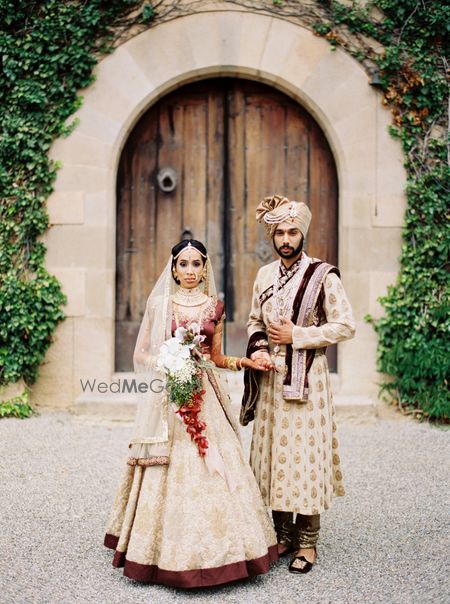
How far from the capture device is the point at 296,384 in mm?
3408

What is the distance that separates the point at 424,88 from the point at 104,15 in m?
2.71

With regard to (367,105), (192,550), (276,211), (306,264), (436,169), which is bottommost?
(192,550)

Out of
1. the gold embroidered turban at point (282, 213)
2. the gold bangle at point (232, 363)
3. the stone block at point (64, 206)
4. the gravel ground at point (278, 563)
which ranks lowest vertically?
the gravel ground at point (278, 563)

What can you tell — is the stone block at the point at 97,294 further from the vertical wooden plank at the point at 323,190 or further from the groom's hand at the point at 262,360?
the groom's hand at the point at 262,360

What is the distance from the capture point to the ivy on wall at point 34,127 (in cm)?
617

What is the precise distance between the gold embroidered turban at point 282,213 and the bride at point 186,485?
1.13 feet

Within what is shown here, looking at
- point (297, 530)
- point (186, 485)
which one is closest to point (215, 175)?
point (297, 530)

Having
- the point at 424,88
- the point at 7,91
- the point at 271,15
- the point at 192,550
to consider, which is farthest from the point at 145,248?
the point at 192,550

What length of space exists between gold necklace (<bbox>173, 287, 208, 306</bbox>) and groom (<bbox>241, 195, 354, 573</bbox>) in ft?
1.08

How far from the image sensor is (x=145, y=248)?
22.0 ft

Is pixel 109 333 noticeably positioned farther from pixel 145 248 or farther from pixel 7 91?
pixel 7 91

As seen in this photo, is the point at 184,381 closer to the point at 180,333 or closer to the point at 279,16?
the point at 180,333

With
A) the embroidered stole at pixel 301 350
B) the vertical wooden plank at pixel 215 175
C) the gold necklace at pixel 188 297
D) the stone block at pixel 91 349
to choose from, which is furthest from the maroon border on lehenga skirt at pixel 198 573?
the vertical wooden plank at pixel 215 175

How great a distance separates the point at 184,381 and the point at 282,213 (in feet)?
2.93
